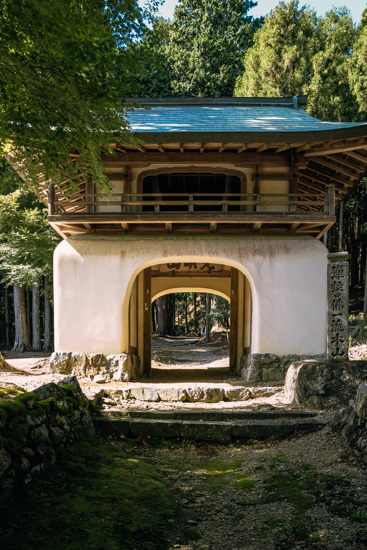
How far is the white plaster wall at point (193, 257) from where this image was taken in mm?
11102

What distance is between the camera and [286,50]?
1931 cm

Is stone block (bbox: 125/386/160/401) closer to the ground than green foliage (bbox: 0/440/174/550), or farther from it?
closer to the ground

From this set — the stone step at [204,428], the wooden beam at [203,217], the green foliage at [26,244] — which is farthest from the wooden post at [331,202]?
the green foliage at [26,244]

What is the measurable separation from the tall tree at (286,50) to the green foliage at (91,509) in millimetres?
17958

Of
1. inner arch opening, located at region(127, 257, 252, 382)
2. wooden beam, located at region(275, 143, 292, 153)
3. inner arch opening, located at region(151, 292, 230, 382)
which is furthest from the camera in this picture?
inner arch opening, located at region(151, 292, 230, 382)

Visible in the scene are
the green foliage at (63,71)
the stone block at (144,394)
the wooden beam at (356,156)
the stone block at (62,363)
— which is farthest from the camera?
the stone block at (62,363)

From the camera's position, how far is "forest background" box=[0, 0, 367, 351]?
213 inches

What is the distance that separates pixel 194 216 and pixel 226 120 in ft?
10.4

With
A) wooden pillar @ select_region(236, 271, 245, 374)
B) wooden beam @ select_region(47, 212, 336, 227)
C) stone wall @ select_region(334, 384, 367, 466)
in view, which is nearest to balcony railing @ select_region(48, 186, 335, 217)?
wooden beam @ select_region(47, 212, 336, 227)

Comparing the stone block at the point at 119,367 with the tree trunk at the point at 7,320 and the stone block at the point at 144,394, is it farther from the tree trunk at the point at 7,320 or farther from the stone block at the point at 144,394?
the tree trunk at the point at 7,320

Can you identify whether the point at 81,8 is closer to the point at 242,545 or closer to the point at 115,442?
the point at 115,442

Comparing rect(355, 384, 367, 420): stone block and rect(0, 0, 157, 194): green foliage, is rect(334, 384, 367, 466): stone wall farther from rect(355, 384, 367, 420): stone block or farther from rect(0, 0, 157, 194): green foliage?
rect(0, 0, 157, 194): green foliage

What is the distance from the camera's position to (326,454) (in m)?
5.52

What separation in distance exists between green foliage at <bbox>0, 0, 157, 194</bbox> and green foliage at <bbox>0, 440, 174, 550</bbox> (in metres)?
3.96
